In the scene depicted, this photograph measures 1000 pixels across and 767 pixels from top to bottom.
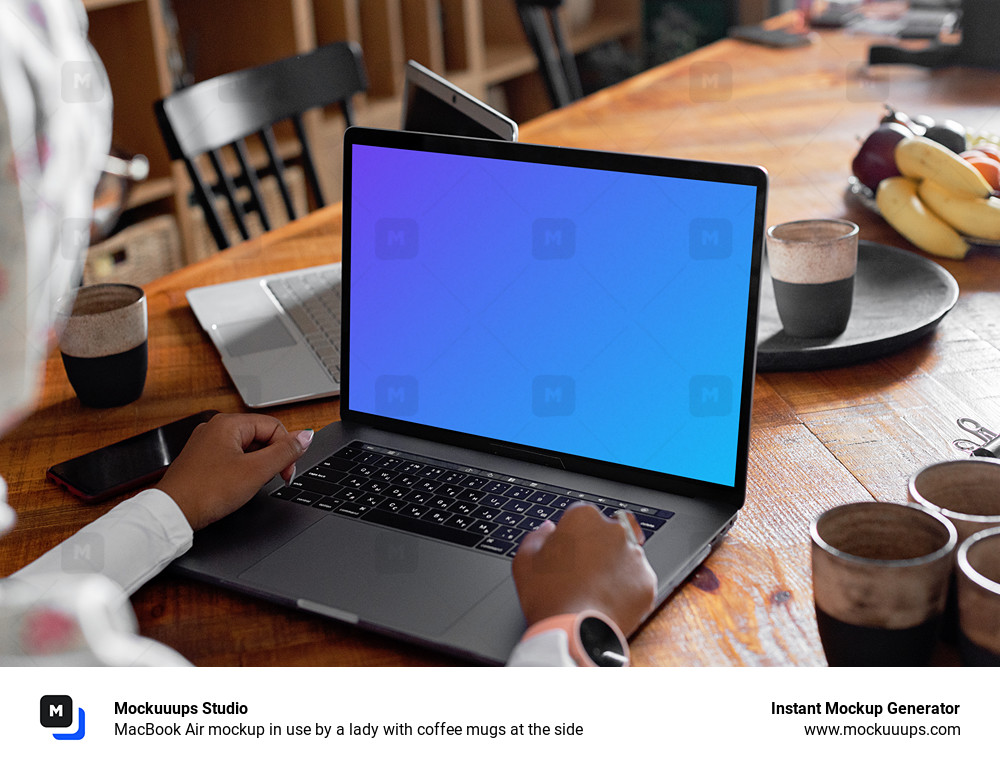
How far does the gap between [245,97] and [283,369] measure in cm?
75

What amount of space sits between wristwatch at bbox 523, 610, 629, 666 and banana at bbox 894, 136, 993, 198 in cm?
92

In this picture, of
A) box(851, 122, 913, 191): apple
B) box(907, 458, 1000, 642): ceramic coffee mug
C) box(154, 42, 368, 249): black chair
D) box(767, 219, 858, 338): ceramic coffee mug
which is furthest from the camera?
box(154, 42, 368, 249): black chair

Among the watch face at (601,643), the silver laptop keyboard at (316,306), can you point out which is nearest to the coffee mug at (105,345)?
the silver laptop keyboard at (316,306)

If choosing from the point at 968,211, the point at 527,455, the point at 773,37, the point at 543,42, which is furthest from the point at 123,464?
the point at 773,37

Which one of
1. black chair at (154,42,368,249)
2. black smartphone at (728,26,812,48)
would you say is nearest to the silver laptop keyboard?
black chair at (154,42,368,249)

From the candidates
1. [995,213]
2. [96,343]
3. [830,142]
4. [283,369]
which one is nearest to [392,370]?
[283,369]

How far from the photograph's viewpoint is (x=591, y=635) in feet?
2.02

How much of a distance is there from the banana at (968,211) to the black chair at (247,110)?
3.22ft

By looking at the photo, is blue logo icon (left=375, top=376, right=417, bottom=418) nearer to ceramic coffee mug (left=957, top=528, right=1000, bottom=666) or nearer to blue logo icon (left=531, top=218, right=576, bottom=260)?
blue logo icon (left=531, top=218, right=576, bottom=260)

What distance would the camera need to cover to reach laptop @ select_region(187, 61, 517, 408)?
40.9 inches

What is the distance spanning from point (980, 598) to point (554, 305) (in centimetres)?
38

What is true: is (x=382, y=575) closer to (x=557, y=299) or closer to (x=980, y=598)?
(x=557, y=299)
